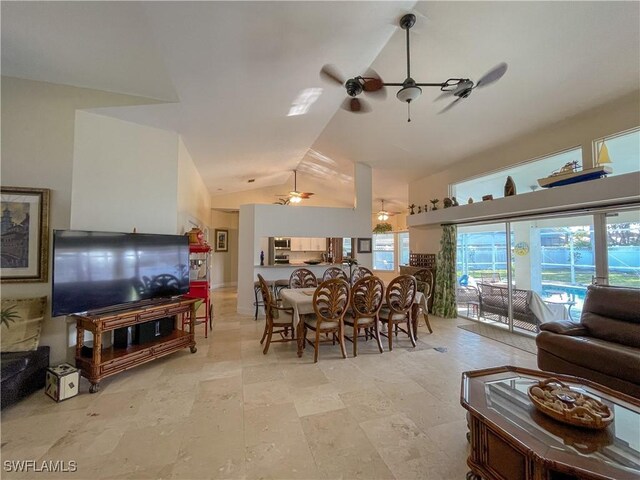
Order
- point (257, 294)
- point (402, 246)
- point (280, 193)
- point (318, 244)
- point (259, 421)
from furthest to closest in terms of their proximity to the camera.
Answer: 1. point (402, 246)
2. point (280, 193)
3. point (318, 244)
4. point (257, 294)
5. point (259, 421)

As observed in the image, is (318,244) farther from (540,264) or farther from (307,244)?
(540,264)

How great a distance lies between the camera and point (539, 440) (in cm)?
129

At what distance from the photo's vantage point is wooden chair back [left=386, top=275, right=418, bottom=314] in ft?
12.1

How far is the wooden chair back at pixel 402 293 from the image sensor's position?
3.68 meters

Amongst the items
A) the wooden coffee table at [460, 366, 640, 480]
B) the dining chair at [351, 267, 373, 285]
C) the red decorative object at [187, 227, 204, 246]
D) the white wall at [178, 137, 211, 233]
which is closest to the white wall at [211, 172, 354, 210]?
the dining chair at [351, 267, 373, 285]

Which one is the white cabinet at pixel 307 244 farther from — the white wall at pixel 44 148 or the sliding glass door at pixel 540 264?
the white wall at pixel 44 148

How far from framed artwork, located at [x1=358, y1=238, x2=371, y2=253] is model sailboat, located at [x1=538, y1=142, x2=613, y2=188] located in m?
3.48

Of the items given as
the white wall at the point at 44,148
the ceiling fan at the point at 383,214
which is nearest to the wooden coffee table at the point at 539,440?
the white wall at the point at 44,148

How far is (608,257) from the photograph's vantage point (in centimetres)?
335

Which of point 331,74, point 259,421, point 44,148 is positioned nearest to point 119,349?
point 259,421

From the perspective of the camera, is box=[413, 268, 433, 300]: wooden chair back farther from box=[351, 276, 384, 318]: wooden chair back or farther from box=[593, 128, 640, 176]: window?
box=[593, 128, 640, 176]: window

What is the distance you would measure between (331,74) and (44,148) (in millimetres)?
3109

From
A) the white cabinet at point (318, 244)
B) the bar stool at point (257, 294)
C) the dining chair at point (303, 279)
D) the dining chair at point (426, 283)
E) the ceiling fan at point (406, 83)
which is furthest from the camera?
the white cabinet at point (318, 244)

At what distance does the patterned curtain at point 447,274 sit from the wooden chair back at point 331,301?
3132mm
